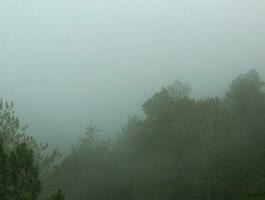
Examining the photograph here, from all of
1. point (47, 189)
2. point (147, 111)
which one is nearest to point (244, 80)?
point (147, 111)

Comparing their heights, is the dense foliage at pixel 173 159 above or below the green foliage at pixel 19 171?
above

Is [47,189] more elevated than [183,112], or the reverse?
[183,112]

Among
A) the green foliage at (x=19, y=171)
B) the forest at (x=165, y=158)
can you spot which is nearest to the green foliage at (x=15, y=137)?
the forest at (x=165, y=158)

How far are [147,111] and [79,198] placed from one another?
42.3 feet

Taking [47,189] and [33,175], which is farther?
[47,189]

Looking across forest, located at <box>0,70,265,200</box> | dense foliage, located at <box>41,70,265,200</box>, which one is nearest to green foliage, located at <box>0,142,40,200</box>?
forest, located at <box>0,70,265,200</box>

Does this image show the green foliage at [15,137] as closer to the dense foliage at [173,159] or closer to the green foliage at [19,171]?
the dense foliage at [173,159]

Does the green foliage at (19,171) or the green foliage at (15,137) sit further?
the green foliage at (15,137)

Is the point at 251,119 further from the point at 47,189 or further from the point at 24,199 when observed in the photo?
the point at 24,199

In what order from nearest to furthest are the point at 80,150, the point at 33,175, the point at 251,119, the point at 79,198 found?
the point at 33,175 < the point at 79,198 < the point at 80,150 < the point at 251,119

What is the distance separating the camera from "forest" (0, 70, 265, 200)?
1455 inches

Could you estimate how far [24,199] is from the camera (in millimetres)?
18828

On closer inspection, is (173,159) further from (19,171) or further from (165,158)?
(19,171)

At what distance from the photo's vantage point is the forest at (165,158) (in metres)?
37.0
